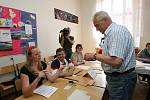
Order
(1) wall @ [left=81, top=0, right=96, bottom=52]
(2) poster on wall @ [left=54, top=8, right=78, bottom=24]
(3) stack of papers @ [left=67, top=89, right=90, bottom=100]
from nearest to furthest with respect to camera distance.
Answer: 1. (3) stack of papers @ [left=67, top=89, right=90, bottom=100]
2. (2) poster on wall @ [left=54, top=8, right=78, bottom=24]
3. (1) wall @ [left=81, top=0, right=96, bottom=52]

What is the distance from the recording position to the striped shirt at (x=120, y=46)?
136 cm

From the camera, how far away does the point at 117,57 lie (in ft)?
4.43

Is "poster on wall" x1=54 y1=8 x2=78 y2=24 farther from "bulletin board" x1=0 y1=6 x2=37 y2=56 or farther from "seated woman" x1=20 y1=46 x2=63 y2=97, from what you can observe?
"seated woman" x1=20 y1=46 x2=63 y2=97

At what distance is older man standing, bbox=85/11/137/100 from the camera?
53.7 inches

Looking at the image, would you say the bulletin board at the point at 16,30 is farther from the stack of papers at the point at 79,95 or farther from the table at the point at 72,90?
the stack of papers at the point at 79,95

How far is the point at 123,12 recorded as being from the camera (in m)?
5.54

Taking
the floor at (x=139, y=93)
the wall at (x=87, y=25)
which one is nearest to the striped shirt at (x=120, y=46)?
the floor at (x=139, y=93)

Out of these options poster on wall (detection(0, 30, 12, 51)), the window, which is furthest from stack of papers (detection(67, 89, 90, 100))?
the window

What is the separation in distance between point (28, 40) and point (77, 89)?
217cm

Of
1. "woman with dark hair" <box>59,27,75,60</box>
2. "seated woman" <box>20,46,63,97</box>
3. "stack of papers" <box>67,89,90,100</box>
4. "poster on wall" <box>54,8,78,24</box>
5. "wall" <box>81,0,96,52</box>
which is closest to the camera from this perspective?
"stack of papers" <box>67,89,90,100</box>

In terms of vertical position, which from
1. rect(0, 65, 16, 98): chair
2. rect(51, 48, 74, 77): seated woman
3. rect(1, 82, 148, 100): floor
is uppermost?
rect(51, 48, 74, 77): seated woman

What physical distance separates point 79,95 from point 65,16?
3.87 m

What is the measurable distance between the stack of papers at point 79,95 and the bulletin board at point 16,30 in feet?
6.20

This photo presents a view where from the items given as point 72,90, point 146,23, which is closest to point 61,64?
point 72,90
